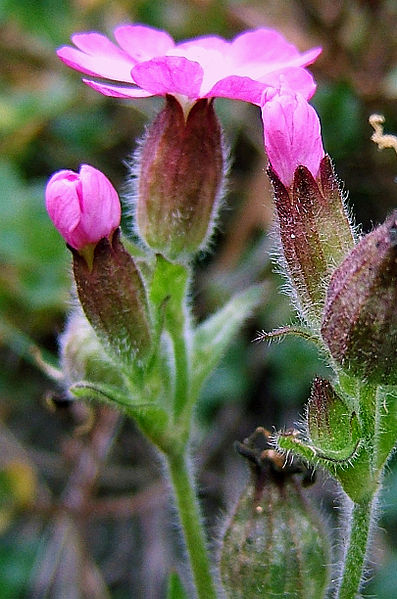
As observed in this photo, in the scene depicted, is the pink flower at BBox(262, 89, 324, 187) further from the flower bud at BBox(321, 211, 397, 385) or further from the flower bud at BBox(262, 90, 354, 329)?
the flower bud at BBox(321, 211, 397, 385)

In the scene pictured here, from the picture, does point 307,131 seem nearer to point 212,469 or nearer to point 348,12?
point 212,469

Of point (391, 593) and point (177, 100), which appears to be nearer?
point (177, 100)

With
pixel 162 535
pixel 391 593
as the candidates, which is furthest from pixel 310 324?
pixel 162 535

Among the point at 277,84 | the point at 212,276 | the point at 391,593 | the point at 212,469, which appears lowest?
the point at 391,593

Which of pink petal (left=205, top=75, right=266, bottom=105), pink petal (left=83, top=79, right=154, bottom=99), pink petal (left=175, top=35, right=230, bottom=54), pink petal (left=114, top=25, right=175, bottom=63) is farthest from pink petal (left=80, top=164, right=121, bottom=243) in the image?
pink petal (left=175, top=35, right=230, bottom=54)

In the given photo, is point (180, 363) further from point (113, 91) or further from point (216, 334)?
point (113, 91)

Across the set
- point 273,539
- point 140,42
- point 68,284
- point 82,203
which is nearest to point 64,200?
point 82,203
